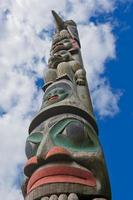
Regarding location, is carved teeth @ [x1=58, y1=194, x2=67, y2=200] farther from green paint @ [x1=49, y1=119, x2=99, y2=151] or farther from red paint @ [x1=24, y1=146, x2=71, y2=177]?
green paint @ [x1=49, y1=119, x2=99, y2=151]

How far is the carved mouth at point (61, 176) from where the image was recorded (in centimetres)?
390

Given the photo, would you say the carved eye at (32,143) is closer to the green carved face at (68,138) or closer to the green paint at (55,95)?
the green carved face at (68,138)

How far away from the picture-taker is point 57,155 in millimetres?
4129

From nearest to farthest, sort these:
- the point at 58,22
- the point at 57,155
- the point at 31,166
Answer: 1. the point at 57,155
2. the point at 31,166
3. the point at 58,22

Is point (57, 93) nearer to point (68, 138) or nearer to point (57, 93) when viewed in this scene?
point (57, 93)

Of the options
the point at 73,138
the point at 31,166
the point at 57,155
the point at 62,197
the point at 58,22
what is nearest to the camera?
the point at 62,197

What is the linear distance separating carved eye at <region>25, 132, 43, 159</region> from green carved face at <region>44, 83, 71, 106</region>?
69 cm

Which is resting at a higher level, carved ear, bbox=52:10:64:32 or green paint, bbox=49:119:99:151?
carved ear, bbox=52:10:64:32

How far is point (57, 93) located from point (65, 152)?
1498 millimetres

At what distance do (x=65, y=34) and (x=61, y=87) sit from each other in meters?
3.24

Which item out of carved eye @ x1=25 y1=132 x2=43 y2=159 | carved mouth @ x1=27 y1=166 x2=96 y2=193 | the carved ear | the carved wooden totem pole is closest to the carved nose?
the carved wooden totem pole

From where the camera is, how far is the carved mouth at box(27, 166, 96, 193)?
12.8 feet

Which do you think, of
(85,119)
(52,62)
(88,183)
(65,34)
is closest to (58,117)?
(85,119)

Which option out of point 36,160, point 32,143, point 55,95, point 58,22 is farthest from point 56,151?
point 58,22
